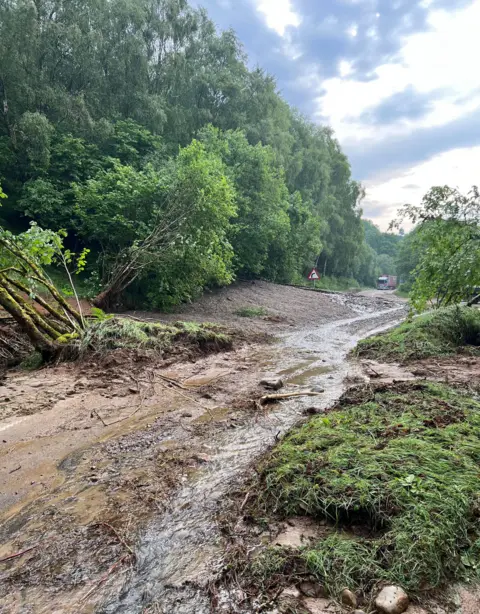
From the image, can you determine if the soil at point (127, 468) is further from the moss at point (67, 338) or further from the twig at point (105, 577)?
the moss at point (67, 338)

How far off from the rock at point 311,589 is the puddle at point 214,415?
3296 mm

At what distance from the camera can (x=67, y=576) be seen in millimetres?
2467

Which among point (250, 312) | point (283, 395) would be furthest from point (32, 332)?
point (250, 312)

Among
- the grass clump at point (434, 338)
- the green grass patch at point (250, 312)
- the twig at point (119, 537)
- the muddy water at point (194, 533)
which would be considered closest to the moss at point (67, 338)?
the muddy water at point (194, 533)

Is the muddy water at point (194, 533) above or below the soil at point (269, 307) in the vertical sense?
below

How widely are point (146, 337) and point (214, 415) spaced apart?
3.67 m

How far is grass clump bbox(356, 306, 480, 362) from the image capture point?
9336mm

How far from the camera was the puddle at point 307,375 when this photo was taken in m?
7.63

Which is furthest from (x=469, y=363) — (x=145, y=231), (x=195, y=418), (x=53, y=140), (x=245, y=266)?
(x=53, y=140)

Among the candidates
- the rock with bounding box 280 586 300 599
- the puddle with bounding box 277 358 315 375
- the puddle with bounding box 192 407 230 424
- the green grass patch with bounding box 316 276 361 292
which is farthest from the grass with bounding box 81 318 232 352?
the green grass patch with bounding box 316 276 361 292

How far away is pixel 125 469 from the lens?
3.92m

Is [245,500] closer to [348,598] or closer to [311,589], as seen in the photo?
[311,589]

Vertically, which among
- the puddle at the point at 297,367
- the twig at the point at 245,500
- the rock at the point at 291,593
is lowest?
the puddle at the point at 297,367

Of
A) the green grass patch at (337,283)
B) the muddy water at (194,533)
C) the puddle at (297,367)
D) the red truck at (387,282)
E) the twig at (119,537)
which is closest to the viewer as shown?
the muddy water at (194,533)
